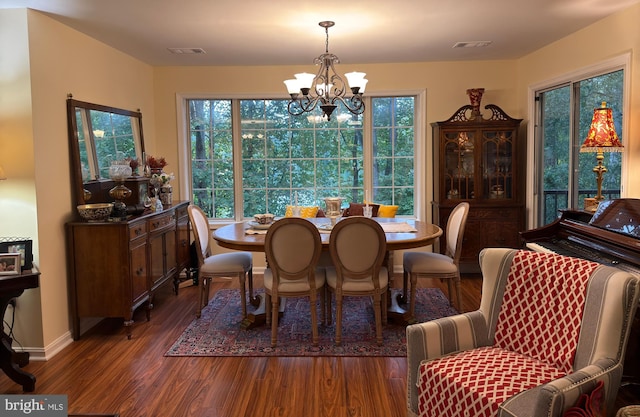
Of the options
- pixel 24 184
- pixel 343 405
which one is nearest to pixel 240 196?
pixel 24 184

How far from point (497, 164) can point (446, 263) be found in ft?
6.07

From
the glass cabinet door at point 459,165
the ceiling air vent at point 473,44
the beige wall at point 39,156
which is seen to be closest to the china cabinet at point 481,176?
the glass cabinet door at point 459,165

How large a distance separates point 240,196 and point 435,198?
7.47ft

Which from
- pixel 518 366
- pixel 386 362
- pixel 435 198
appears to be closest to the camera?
pixel 518 366

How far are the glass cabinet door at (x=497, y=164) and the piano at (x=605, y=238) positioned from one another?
2003 mm

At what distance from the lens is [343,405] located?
266 cm

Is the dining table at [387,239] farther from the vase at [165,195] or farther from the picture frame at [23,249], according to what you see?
the picture frame at [23,249]

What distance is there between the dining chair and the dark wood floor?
0.47 meters

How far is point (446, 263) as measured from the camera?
3893 mm

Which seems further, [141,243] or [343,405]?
[141,243]

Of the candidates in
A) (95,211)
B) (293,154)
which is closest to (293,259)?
(95,211)

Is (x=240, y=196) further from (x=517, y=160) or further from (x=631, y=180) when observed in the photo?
(x=631, y=180)

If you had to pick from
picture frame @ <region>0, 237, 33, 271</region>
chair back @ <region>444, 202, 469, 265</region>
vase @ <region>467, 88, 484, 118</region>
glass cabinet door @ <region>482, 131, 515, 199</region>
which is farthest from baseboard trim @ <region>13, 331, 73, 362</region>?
vase @ <region>467, 88, 484, 118</region>

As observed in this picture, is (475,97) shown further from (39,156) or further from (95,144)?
(39,156)
